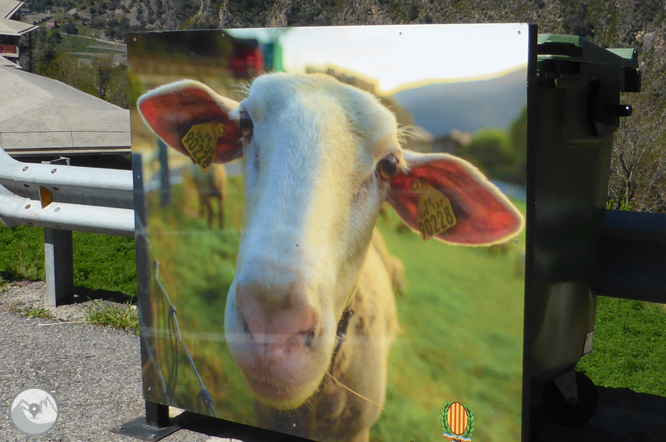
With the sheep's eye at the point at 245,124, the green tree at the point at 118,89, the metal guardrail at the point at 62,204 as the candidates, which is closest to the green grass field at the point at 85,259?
the metal guardrail at the point at 62,204

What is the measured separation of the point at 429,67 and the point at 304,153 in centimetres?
61

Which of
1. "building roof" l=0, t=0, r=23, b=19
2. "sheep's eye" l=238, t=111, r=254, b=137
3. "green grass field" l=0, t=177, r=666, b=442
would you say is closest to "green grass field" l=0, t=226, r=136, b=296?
"green grass field" l=0, t=177, r=666, b=442

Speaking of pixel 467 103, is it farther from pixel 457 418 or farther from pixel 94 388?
pixel 94 388

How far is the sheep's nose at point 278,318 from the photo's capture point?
2.58m

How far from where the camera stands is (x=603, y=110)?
2906mm

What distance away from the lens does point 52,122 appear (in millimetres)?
18344

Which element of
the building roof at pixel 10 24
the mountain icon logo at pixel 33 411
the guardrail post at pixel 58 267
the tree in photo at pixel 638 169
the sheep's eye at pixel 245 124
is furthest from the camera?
the building roof at pixel 10 24

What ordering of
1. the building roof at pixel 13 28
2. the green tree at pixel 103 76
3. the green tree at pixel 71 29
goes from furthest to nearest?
the green tree at pixel 71 29
the green tree at pixel 103 76
the building roof at pixel 13 28

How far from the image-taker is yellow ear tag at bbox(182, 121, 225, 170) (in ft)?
9.39

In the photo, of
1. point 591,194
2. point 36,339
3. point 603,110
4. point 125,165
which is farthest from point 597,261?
point 125,165

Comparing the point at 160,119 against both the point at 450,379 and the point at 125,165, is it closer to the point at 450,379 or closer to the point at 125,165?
the point at 450,379

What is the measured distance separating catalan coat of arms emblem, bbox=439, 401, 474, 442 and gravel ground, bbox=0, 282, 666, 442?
0.09 metres

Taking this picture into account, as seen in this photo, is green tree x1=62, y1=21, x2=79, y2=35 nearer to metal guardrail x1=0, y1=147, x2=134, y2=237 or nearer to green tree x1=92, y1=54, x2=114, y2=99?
green tree x1=92, y1=54, x2=114, y2=99

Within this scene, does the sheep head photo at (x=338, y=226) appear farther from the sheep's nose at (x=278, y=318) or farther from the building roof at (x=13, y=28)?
the building roof at (x=13, y=28)
